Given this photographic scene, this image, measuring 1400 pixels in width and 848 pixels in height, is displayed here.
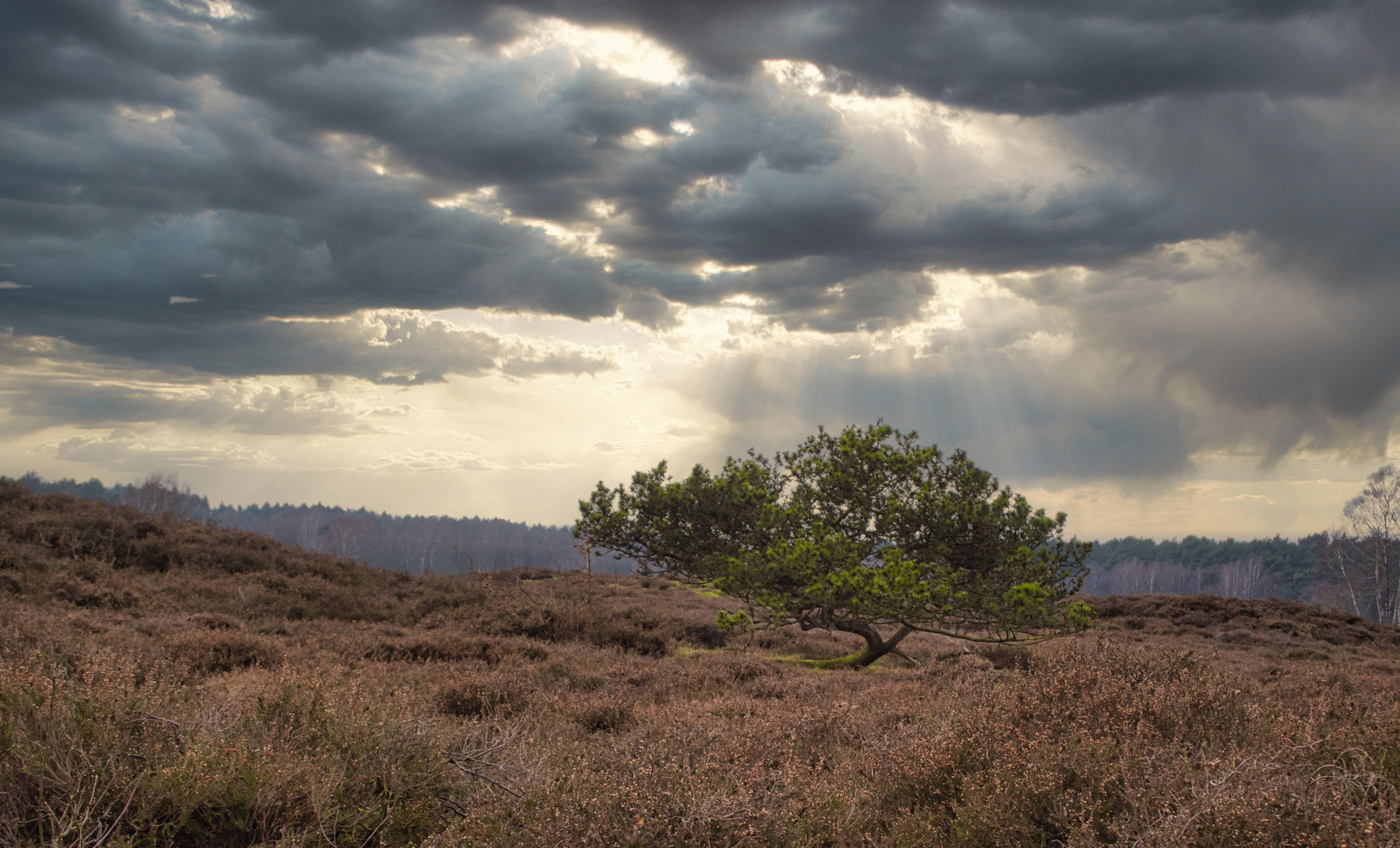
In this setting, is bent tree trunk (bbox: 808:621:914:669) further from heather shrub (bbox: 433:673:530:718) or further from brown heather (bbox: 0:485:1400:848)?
heather shrub (bbox: 433:673:530:718)

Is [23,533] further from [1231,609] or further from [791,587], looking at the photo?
[1231,609]

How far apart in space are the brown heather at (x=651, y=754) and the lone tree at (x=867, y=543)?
239cm

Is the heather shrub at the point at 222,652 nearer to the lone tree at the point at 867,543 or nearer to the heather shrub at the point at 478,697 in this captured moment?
the heather shrub at the point at 478,697

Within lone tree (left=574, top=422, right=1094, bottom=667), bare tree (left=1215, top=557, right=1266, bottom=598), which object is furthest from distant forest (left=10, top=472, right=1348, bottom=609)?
lone tree (left=574, top=422, right=1094, bottom=667)

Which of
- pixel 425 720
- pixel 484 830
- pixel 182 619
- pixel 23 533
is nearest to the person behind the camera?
pixel 484 830

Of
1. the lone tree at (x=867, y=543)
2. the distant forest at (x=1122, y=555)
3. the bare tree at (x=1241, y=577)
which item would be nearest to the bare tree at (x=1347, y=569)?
the distant forest at (x=1122, y=555)

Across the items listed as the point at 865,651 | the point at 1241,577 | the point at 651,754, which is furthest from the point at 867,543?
the point at 1241,577

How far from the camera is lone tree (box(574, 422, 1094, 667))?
43.3ft

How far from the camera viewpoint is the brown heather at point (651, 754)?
3811 mm

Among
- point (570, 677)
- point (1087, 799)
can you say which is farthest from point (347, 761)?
point (570, 677)

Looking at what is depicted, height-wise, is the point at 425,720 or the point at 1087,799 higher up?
the point at 1087,799

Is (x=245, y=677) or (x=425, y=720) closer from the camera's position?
(x=425, y=720)

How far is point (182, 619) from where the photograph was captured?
12758 mm

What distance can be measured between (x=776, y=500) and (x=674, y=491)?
2231 millimetres
